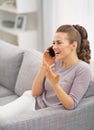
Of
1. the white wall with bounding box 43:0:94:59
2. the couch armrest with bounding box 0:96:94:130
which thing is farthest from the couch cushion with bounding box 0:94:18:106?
the white wall with bounding box 43:0:94:59

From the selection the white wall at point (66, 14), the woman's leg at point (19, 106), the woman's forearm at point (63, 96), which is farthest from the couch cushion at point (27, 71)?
the white wall at point (66, 14)

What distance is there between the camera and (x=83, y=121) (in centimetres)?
204

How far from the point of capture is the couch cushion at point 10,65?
283 centimetres

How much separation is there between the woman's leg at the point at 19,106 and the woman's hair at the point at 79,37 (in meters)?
0.45

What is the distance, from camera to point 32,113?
1.89 metres

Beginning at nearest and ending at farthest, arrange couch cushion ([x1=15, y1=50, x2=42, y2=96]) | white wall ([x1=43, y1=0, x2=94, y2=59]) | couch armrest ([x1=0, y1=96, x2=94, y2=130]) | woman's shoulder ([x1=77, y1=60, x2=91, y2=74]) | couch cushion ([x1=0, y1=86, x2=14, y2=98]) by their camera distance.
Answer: couch armrest ([x1=0, y1=96, x2=94, y2=130])
woman's shoulder ([x1=77, y1=60, x2=91, y2=74])
couch cushion ([x1=15, y1=50, x2=42, y2=96])
couch cushion ([x1=0, y1=86, x2=14, y2=98])
white wall ([x1=43, y1=0, x2=94, y2=59])

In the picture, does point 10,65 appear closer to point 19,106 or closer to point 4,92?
point 4,92

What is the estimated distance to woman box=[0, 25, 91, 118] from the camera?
190cm

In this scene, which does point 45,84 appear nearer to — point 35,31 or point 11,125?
point 11,125

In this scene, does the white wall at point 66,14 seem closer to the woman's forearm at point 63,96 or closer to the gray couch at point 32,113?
the gray couch at point 32,113

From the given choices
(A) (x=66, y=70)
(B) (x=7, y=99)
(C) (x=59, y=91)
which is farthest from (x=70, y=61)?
(B) (x=7, y=99)

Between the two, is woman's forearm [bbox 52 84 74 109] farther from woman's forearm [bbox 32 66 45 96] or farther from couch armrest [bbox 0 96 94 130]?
woman's forearm [bbox 32 66 45 96]

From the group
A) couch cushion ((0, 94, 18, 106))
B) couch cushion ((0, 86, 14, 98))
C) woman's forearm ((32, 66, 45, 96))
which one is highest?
woman's forearm ((32, 66, 45, 96))

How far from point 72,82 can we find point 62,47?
0.74ft
